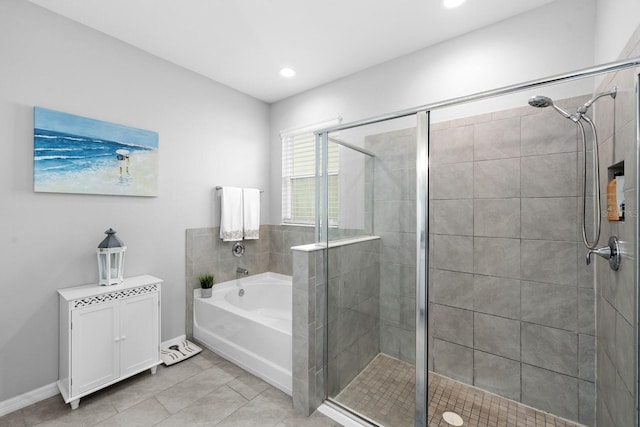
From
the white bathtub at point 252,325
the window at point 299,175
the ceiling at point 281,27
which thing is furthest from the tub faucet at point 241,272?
the ceiling at point 281,27

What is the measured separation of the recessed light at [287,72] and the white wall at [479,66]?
0.39 metres

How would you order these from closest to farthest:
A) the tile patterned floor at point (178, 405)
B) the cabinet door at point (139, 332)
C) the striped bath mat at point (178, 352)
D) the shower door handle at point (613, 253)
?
the shower door handle at point (613, 253)
the tile patterned floor at point (178, 405)
the cabinet door at point (139, 332)
the striped bath mat at point (178, 352)

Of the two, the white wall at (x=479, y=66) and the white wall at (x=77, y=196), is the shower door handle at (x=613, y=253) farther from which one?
the white wall at (x=77, y=196)

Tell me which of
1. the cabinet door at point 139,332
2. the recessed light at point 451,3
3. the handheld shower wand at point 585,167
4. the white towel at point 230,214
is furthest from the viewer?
the white towel at point 230,214

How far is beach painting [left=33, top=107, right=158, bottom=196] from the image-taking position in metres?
1.93

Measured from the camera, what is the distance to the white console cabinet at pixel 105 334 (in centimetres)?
183

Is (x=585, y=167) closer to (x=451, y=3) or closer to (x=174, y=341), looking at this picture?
(x=451, y=3)

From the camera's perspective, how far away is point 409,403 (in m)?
1.50

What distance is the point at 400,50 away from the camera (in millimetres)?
2445

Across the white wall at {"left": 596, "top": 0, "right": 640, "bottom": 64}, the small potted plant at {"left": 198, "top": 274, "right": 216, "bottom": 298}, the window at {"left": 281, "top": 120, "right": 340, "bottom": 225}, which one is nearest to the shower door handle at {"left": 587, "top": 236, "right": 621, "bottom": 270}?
the white wall at {"left": 596, "top": 0, "right": 640, "bottom": 64}

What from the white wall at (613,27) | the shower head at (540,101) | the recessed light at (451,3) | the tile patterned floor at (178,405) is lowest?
the tile patterned floor at (178,405)

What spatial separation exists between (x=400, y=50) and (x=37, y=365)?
3.66 metres

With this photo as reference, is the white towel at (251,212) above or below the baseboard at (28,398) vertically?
above

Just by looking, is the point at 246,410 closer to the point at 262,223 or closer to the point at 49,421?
the point at 49,421
